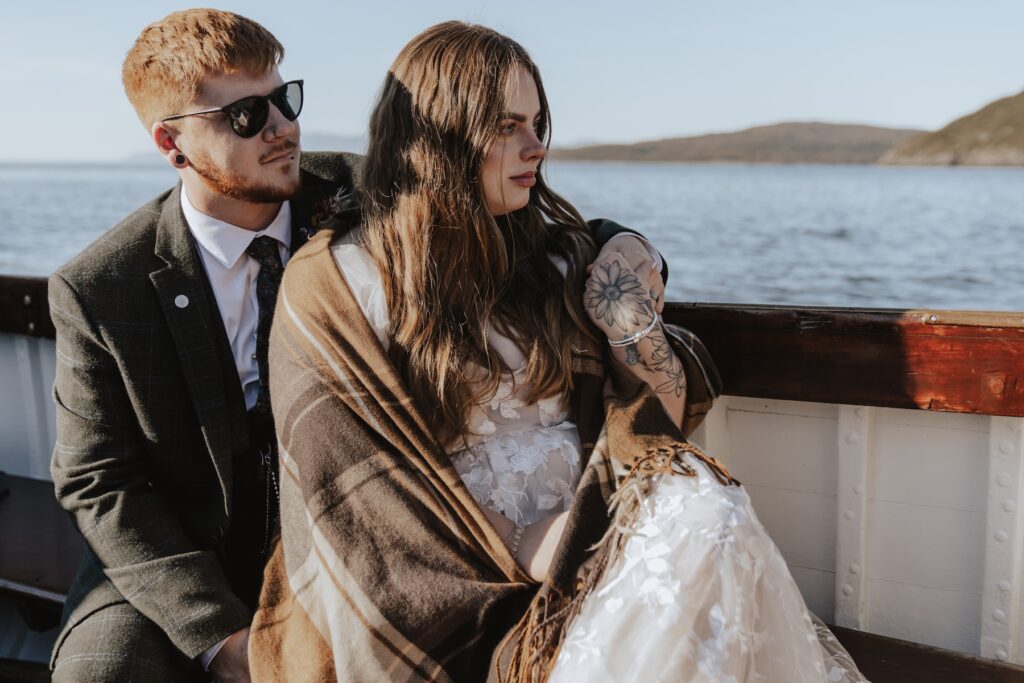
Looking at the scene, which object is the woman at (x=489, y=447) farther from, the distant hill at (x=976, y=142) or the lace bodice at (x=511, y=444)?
the distant hill at (x=976, y=142)

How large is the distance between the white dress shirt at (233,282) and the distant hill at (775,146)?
41973mm

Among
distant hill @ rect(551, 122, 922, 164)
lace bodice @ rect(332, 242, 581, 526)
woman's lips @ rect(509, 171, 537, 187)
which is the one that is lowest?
lace bodice @ rect(332, 242, 581, 526)

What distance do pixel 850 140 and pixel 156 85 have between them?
154 feet

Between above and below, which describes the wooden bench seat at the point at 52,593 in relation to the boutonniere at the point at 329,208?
below

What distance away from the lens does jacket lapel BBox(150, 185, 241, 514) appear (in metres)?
1.94

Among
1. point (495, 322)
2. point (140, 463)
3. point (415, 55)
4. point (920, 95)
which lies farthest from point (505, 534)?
point (920, 95)

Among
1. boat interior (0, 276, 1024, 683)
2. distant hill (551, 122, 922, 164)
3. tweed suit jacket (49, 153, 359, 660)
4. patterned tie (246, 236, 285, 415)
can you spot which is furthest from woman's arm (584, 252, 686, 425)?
distant hill (551, 122, 922, 164)

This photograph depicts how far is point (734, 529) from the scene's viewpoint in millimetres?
1433

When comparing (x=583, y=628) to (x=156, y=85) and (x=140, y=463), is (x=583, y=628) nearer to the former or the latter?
(x=140, y=463)

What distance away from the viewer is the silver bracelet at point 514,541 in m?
1.68

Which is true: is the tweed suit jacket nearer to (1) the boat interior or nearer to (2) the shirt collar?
(2) the shirt collar

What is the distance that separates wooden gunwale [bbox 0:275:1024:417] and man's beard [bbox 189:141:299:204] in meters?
0.98

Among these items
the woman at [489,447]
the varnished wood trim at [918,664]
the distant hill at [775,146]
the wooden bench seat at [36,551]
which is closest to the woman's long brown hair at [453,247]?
the woman at [489,447]

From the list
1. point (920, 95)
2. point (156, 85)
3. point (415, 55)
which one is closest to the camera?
point (415, 55)
